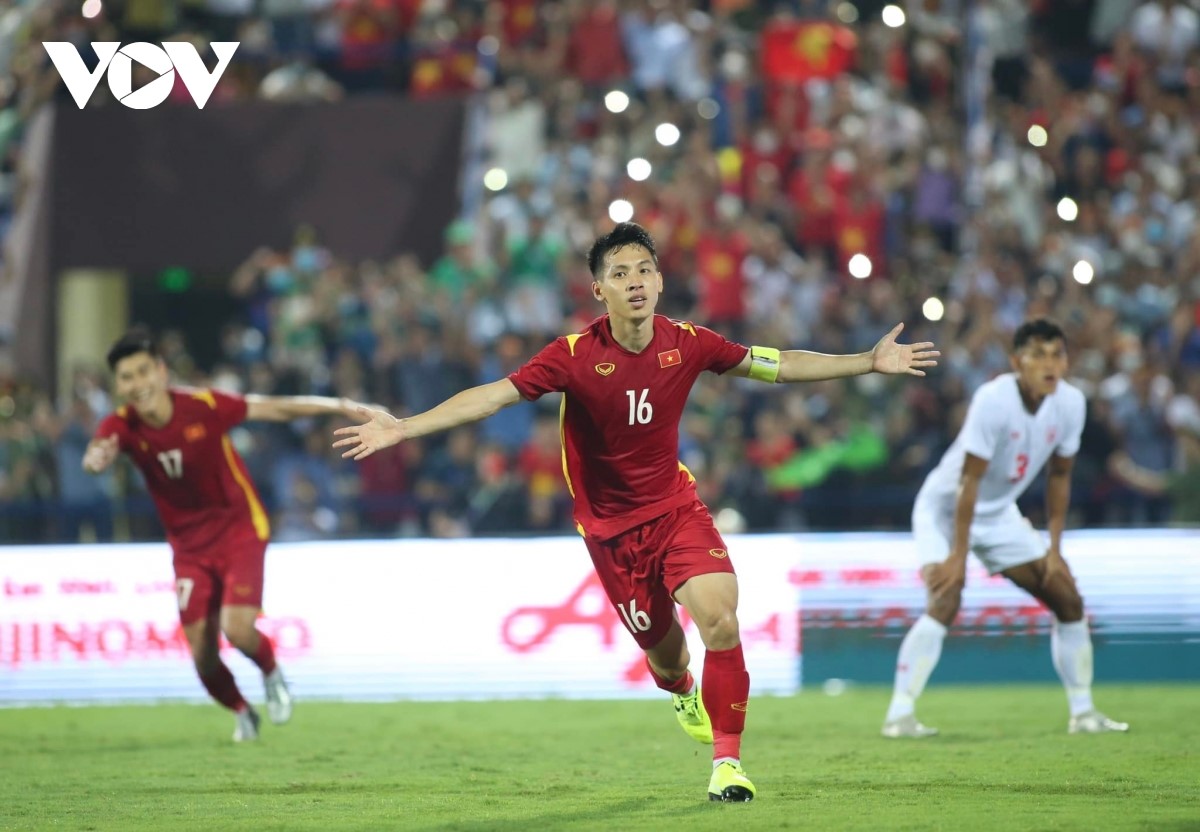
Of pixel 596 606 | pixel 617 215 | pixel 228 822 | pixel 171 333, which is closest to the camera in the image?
pixel 228 822

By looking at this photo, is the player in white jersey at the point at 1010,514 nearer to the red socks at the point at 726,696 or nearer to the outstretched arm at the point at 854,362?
the outstretched arm at the point at 854,362

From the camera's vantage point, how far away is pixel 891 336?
856 cm

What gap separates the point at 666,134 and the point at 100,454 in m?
11.0

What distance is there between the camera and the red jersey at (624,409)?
28.5 feet

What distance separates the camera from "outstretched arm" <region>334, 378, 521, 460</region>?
794 centimetres

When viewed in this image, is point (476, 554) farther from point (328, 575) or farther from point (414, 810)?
point (414, 810)

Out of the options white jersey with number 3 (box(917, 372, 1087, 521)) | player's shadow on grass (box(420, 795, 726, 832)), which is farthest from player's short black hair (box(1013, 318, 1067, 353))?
player's shadow on grass (box(420, 795, 726, 832))

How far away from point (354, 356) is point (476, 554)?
352 cm

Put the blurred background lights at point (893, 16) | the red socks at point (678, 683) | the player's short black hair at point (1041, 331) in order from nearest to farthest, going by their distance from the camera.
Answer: the red socks at point (678, 683), the player's short black hair at point (1041, 331), the blurred background lights at point (893, 16)

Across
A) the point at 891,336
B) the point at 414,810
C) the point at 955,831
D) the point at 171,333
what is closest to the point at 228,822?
the point at 414,810

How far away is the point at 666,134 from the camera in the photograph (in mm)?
20734

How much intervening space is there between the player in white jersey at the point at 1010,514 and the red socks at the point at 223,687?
171 inches

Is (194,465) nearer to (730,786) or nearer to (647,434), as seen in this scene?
(647,434)

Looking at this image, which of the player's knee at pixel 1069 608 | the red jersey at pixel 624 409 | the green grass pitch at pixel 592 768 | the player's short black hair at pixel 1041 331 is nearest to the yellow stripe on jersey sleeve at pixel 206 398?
the green grass pitch at pixel 592 768
